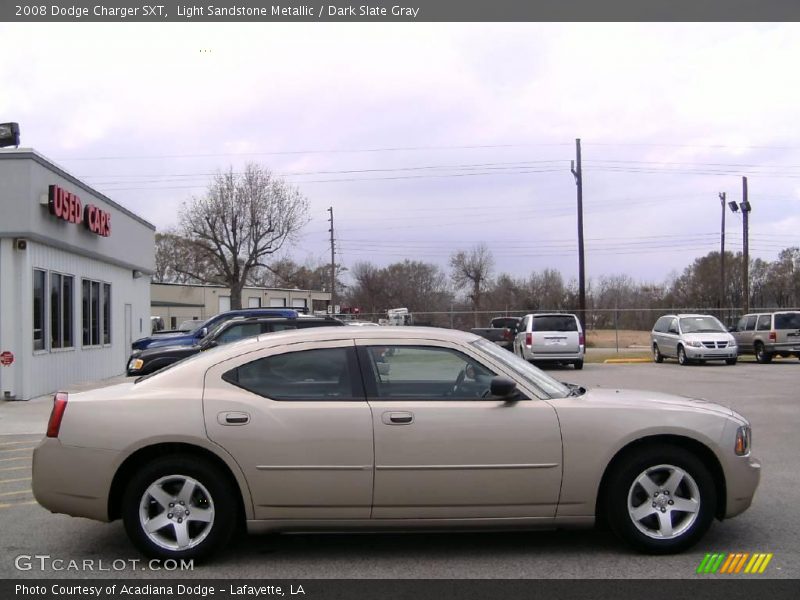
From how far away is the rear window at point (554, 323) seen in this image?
22.6 m

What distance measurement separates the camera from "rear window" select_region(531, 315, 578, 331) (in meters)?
22.6

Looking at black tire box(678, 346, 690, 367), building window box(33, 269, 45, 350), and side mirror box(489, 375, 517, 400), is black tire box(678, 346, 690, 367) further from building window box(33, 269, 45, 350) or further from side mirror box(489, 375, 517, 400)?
side mirror box(489, 375, 517, 400)

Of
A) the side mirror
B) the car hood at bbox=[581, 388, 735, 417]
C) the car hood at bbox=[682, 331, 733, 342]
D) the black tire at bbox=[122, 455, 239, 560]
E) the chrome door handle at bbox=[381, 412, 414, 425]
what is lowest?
the black tire at bbox=[122, 455, 239, 560]

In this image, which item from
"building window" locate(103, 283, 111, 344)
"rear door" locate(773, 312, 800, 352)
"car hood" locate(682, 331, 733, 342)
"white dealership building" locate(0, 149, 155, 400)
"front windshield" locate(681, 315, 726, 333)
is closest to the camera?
"white dealership building" locate(0, 149, 155, 400)

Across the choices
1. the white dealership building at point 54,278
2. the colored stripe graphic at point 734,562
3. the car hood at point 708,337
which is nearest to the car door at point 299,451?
the colored stripe graphic at point 734,562

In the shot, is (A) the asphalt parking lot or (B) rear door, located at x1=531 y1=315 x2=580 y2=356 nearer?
(A) the asphalt parking lot

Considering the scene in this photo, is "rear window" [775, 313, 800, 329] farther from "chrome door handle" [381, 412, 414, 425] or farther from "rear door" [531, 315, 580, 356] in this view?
"chrome door handle" [381, 412, 414, 425]

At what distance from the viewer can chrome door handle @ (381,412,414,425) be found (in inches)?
190

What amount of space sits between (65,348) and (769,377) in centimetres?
1771

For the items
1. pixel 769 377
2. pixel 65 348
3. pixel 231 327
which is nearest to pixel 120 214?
pixel 65 348

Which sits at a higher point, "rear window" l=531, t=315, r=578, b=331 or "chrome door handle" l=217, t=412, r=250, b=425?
"rear window" l=531, t=315, r=578, b=331

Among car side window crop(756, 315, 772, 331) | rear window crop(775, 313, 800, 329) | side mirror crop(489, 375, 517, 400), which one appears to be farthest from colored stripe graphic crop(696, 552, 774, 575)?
car side window crop(756, 315, 772, 331)

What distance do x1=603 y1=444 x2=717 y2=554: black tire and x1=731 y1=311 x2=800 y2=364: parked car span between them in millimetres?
22413

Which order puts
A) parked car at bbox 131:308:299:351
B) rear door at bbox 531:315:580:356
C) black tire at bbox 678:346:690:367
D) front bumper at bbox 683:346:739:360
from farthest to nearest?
1. black tire at bbox 678:346:690:367
2. front bumper at bbox 683:346:739:360
3. rear door at bbox 531:315:580:356
4. parked car at bbox 131:308:299:351
